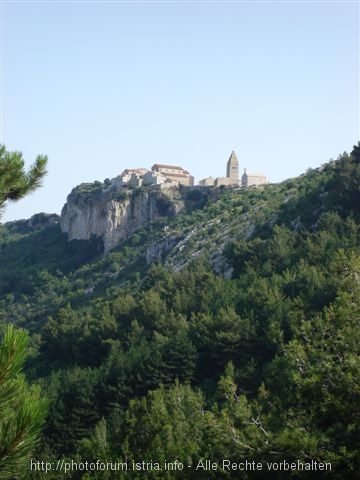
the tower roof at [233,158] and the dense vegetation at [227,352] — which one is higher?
the tower roof at [233,158]

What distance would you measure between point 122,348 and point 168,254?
Result: 29.7 meters

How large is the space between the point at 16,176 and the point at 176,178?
88410 millimetres

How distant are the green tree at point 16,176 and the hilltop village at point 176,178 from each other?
74392 millimetres

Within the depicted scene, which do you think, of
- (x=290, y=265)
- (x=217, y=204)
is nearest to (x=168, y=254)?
(x=217, y=204)

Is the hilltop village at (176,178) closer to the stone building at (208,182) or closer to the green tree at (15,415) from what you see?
the stone building at (208,182)

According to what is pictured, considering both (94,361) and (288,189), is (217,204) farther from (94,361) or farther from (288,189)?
(94,361)

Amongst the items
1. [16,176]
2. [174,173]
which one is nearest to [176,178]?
[174,173]

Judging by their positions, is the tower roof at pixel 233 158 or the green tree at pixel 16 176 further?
the tower roof at pixel 233 158

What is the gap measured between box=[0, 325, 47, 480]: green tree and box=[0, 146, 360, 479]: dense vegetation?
3.98 metres

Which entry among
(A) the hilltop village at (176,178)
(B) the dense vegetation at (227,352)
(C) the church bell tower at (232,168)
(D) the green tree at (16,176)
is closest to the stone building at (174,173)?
(A) the hilltop village at (176,178)

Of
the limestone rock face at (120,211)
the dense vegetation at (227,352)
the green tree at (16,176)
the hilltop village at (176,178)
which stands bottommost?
the dense vegetation at (227,352)

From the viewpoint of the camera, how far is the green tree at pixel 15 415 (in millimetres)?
4109

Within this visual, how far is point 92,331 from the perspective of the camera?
3309cm

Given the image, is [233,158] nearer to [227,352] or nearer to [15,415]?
[227,352]
